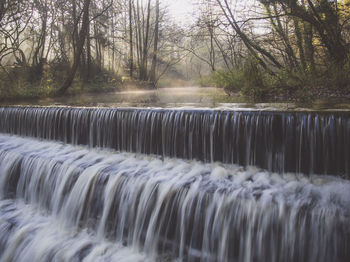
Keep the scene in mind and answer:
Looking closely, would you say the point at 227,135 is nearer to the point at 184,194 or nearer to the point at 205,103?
the point at 184,194

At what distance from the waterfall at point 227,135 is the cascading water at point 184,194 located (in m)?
0.02

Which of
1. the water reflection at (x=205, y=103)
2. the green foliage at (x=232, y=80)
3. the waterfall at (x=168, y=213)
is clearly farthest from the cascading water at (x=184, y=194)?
the green foliage at (x=232, y=80)

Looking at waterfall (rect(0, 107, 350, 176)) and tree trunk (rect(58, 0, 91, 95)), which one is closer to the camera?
waterfall (rect(0, 107, 350, 176))

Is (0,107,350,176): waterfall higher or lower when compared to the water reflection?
lower

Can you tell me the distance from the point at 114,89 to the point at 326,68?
40.3ft

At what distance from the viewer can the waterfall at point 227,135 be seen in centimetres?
361

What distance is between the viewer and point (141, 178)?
12.6ft

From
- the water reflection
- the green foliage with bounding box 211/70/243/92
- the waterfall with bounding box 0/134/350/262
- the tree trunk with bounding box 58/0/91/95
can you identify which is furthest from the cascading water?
the tree trunk with bounding box 58/0/91/95

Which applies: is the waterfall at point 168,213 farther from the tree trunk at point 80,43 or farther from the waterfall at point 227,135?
the tree trunk at point 80,43

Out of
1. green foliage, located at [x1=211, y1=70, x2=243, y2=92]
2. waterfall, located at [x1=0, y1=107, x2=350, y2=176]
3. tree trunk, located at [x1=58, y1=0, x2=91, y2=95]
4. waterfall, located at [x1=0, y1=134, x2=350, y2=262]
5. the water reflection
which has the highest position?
tree trunk, located at [x1=58, y1=0, x2=91, y2=95]

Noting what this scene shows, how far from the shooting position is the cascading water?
280 centimetres

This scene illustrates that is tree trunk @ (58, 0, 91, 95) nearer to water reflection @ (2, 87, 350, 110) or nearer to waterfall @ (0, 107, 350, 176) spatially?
water reflection @ (2, 87, 350, 110)

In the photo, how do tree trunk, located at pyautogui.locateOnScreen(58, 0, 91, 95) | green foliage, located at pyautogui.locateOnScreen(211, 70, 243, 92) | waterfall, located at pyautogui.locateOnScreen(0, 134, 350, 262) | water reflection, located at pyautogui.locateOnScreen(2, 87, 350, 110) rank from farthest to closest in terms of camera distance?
tree trunk, located at pyautogui.locateOnScreen(58, 0, 91, 95), green foliage, located at pyautogui.locateOnScreen(211, 70, 243, 92), water reflection, located at pyautogui.locateOnScreen(2, 87, 350, 110), waterfall, located at pyautogui.locateOnScreen(0, 134, 350, 262)

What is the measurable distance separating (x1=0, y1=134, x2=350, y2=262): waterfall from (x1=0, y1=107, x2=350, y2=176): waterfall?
0.65 ft
